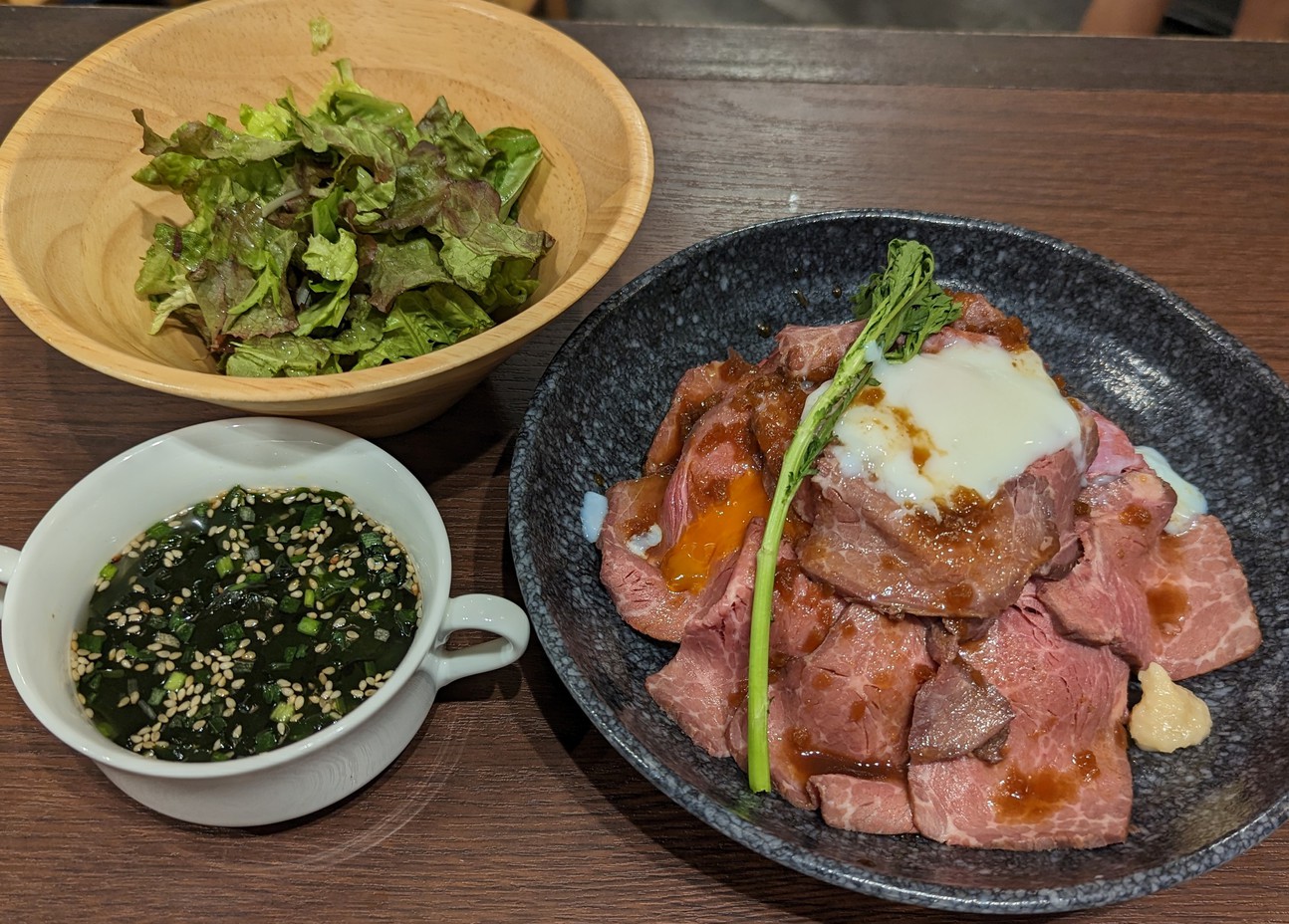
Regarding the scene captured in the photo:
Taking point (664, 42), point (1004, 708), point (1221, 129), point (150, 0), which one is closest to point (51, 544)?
point (1004, 708)

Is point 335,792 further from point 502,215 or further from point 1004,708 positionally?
point 502,215

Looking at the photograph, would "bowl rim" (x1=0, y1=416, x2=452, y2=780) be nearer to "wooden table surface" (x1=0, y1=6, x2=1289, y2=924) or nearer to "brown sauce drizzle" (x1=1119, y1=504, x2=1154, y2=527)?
"wooden table surface" (x1=0, y1=6, x2=1289, y2=924)

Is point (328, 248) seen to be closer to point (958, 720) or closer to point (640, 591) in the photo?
point (640, 591)

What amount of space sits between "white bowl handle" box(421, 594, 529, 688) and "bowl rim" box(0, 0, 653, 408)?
43 centimetres

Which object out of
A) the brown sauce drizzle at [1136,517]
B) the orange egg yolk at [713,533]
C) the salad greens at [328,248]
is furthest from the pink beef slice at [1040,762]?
the salad greens at [328,248]

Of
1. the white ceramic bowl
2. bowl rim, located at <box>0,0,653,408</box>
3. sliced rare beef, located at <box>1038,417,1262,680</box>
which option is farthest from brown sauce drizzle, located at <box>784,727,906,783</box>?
bowl rim, located at <box>0,0,653,408</box>

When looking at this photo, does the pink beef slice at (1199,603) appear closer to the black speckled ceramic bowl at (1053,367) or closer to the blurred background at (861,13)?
the black speckled ceramic bowl at (1053,367)

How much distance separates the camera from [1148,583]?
6.32 ft

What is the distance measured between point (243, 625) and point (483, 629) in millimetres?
486

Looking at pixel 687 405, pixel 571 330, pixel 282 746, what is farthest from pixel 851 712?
pixel 571 330

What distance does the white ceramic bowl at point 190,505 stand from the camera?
1379 millimetres

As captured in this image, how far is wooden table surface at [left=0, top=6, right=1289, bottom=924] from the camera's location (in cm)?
155

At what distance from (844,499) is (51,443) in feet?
6.19

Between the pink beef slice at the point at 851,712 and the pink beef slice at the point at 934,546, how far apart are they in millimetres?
73
